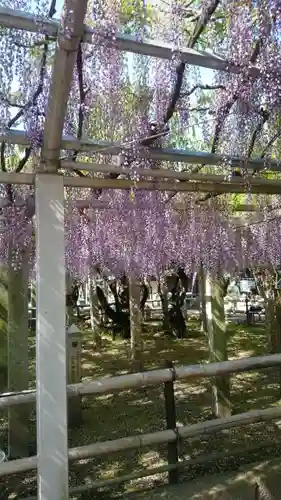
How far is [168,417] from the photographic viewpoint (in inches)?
88.0

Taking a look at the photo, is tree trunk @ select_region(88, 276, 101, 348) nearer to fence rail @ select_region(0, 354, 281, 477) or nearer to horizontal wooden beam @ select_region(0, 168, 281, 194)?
horizontal wooden beam @ select_region(0, 168, 281, 194)

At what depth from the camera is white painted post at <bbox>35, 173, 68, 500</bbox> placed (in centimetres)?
177

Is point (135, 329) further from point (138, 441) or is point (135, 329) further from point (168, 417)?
point (138, 441)

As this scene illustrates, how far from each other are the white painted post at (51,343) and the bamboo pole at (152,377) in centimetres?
13

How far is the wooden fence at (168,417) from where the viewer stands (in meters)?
1.88

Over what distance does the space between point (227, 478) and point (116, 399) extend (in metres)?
2.93

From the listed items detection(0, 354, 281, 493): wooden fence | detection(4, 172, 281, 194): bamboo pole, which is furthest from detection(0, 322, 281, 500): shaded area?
detection(4, 172, 281, 194): bamboo pole

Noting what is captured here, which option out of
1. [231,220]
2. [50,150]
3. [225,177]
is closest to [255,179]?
[225,177]

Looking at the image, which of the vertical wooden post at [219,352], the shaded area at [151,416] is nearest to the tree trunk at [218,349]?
the vertical wooden post at [219,352]

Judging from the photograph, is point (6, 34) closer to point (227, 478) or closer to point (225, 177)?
point (225, 177)

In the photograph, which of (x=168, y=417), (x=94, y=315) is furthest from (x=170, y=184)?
(x=94, y=315)

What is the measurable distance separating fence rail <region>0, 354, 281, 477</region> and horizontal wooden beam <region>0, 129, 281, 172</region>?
1046 mm

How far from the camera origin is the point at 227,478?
79.3 inches

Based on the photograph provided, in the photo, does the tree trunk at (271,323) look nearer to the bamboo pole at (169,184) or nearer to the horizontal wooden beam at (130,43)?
the bamboo pole at (169,184)
